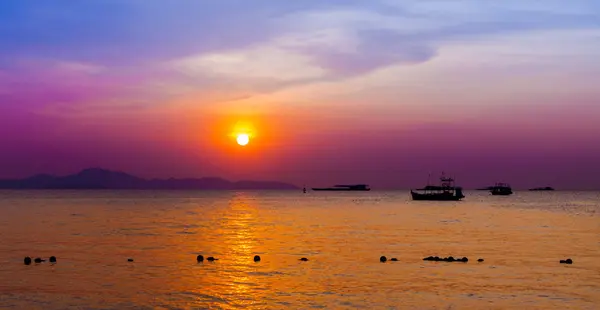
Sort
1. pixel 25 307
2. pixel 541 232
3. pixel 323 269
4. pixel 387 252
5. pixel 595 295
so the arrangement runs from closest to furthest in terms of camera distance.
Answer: pixel 25 307, pixel 595 295, pixel 323 269, pixel 387 252, pixel 541 232

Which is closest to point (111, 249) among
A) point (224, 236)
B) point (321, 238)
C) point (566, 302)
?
point (224, 236)

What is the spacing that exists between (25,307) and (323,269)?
72.1ft

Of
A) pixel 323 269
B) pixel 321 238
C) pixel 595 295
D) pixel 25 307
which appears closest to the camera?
pixel 25 307

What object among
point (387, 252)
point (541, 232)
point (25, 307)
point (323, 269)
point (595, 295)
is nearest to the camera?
point (25, 307)

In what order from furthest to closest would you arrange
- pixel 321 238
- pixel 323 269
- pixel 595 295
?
1. pixel 321 238
2. pixel 323 269
3. pixel 595 295

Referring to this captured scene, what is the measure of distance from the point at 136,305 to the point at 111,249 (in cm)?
3084

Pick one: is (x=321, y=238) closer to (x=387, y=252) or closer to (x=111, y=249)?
(x=387, y=252)

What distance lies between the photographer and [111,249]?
6462 centimetres

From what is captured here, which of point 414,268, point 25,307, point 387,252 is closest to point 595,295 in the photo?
point 414,268

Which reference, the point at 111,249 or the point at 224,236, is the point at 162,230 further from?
the point at 111,249

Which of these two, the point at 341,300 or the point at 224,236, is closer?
the point at 341,300

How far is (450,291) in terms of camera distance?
Result: 39.5m

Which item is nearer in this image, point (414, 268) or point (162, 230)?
point (414, 268)

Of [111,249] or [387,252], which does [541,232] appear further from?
[111,249]
